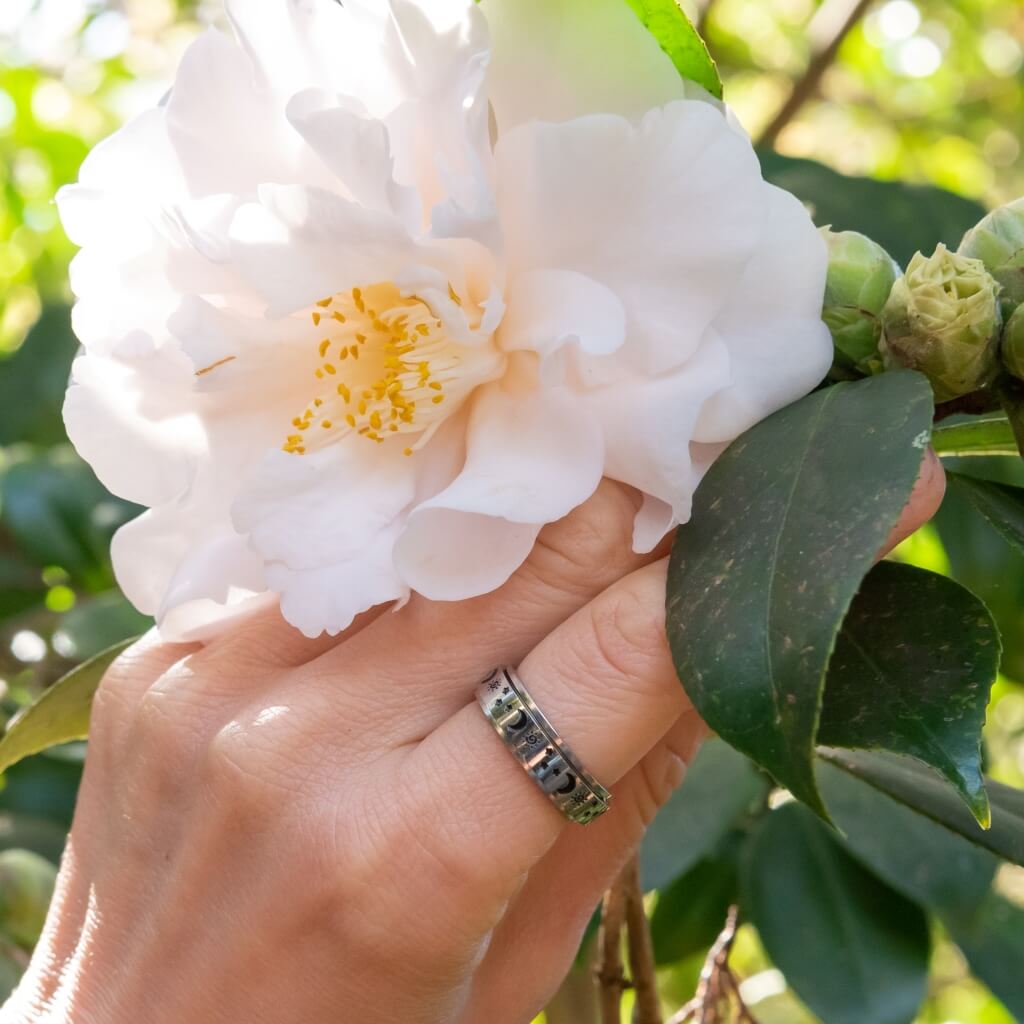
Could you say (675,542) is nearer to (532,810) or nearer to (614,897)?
(532,810)

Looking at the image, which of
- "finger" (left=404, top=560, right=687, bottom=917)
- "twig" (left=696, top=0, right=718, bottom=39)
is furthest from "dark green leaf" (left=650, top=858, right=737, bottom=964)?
"twig" (left=696, top=0, right=718, bottom=39)

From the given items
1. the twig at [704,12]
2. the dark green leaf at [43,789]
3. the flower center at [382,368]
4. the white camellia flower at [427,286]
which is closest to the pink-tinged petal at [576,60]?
the white camellia flower at [427,286]

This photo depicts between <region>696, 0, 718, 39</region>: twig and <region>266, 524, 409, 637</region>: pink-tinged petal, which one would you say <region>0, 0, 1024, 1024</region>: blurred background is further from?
<region>266, 524, 409, 637</region>: pink-tinged petal

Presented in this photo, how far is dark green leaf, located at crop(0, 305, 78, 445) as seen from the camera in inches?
66.2

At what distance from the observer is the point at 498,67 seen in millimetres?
625

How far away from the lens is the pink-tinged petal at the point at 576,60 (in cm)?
61

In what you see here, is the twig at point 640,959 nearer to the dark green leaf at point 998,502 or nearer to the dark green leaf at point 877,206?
the dark green leaf at point 998,502

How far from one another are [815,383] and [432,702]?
0.27m

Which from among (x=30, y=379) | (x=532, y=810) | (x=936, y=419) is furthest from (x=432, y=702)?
(x=30, y=379)

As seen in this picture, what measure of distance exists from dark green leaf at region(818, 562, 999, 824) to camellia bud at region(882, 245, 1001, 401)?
0.34 ft

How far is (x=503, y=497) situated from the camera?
59cm

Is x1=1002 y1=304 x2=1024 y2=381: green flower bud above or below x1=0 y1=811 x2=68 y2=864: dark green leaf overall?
above

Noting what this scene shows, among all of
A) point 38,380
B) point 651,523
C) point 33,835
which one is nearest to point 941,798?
point 651,523

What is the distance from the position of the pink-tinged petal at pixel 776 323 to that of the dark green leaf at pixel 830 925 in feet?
2.33
